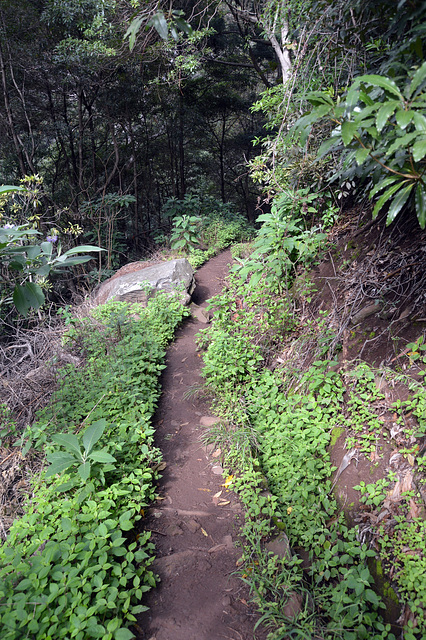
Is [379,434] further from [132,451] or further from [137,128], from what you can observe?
[137,128]

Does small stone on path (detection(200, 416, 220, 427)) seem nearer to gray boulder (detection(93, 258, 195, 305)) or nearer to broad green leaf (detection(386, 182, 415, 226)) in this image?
broad green leaf (detection(386, 182, 415, 226))

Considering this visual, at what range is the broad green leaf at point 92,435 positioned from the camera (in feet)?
8.99

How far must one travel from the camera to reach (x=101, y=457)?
8.66 feet

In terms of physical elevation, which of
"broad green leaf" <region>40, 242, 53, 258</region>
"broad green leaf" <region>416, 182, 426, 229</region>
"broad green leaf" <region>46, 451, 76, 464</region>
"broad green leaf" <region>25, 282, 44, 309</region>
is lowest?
"broad green leaf" <region>46, 451, 76, 464</region>

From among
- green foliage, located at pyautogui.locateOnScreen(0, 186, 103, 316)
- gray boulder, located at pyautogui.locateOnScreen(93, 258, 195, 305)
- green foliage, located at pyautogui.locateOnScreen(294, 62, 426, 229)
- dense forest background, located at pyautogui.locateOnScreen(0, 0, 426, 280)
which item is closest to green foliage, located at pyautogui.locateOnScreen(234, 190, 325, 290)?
dense forest background, located at pyautogui.locateOnScreen(0, 0, 426, 280)

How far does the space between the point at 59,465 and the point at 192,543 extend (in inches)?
43.2

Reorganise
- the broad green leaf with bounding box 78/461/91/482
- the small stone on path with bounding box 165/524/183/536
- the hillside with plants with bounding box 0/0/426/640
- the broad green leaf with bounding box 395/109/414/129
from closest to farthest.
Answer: the broad green leaf with bounding box 395/109/414/129 < the hillside with plants with bounding box 0/0/426/640 < the broad green leaf with bounding box 78/461/91/482 < the small stone on path with bounding box 165/524/183/536

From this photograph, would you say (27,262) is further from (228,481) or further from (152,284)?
(152,284)

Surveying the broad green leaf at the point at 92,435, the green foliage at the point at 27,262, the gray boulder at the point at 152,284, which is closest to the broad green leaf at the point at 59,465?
the broad green leaf at the point at 92,435

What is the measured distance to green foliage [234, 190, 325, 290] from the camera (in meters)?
4.25

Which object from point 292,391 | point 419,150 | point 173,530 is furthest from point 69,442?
point 419,150

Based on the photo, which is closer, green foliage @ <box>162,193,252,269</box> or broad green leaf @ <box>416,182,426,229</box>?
broad green leaf @ <box>416,182,426,229</box>

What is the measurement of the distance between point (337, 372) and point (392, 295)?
818 mm

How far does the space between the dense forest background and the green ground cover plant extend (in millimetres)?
2209
